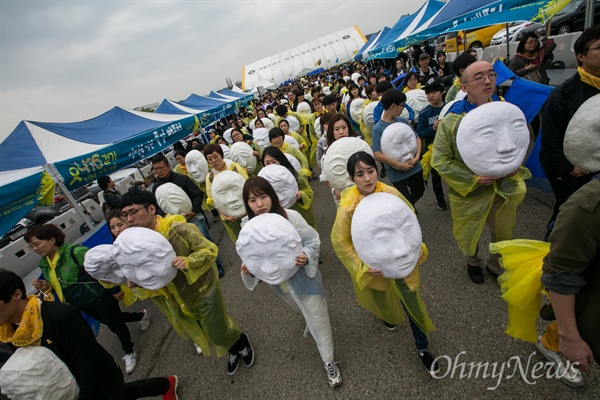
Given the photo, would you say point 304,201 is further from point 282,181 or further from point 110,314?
point 110,314

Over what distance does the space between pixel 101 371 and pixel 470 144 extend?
302 centimetres

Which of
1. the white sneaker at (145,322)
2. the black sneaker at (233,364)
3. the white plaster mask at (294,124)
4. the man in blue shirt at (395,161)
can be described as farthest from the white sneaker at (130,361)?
the white plaster mask at (294,124)

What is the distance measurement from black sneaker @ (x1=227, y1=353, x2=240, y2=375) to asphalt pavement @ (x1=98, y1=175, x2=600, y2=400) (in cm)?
5

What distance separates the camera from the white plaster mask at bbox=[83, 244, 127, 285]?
2426 millimetres

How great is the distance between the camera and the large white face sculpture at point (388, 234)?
1.51 metres

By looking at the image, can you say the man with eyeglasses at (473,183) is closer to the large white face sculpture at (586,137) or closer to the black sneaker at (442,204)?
the large white face sculpture at (586,137)

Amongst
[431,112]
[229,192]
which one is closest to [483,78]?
[431,112]

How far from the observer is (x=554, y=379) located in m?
1.74

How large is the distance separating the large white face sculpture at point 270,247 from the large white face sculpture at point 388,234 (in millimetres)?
440

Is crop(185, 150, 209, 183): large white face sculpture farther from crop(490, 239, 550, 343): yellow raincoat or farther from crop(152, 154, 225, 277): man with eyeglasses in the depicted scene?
crop(490, 239, 550, 343): yellow raincoat

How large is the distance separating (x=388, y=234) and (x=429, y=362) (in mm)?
1222

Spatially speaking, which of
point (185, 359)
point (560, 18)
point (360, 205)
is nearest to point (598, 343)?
point (360, 205)

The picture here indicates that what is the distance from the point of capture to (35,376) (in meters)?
1.48
